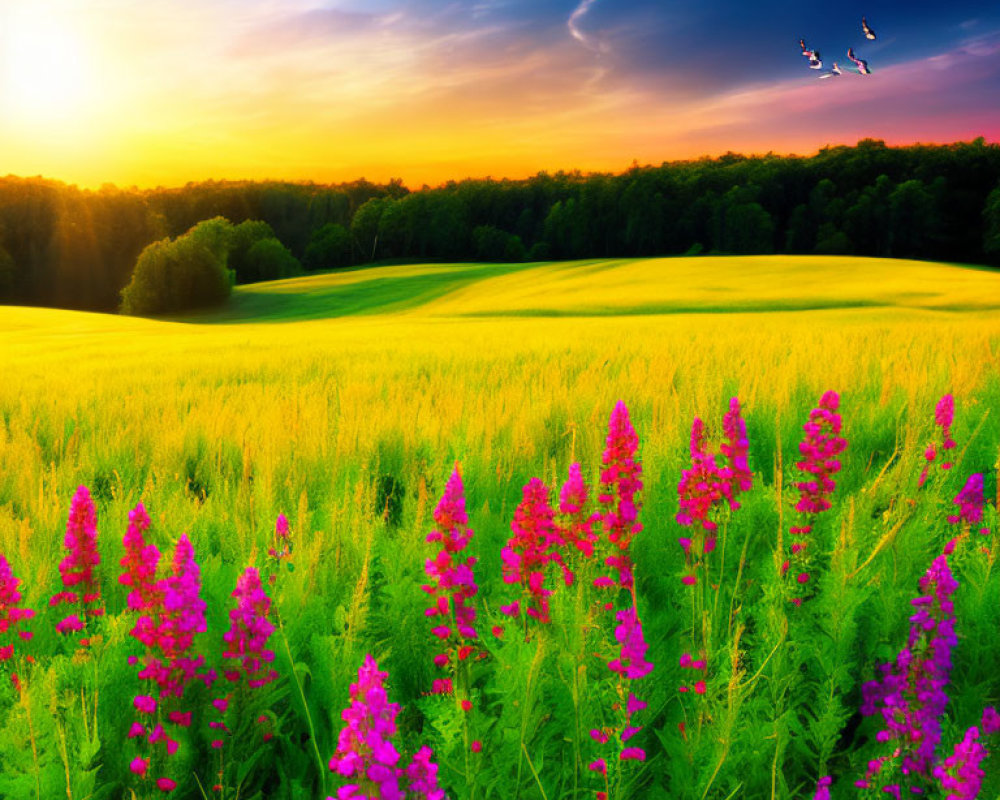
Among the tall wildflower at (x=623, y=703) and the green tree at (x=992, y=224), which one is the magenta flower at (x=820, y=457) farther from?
the green tree at (x=992, y=224)

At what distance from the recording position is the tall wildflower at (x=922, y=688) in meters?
1.52

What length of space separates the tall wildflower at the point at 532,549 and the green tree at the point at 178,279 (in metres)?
54.6

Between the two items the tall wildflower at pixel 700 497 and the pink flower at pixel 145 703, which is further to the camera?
the tall wildflower at pixel 700 497

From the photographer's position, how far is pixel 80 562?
1966 millimetres

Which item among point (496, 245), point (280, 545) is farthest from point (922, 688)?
point (496, 245)

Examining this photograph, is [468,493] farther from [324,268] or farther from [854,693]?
[324,268]

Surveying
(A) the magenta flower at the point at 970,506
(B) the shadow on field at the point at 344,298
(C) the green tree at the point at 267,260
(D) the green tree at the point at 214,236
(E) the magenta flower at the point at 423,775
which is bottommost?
(B) the shadow on field at the point at 344,298

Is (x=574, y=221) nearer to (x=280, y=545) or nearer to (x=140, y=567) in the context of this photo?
(x=280, y=545)

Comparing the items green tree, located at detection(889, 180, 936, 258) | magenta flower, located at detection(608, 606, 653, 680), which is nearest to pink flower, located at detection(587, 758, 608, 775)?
magenta flower, located at detection(608, 606, 653, 680)

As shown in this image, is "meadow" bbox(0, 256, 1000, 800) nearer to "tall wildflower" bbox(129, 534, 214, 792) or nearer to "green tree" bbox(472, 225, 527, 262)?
"tall wildflower" bbox(129, 534, 214, 792)

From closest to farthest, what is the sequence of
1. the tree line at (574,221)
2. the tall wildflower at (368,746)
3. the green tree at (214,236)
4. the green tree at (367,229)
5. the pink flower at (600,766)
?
the tall wildflower at (368,746) < the pink flower at (600,766) < the green tree at (214,236) < the tree line at (574,221) < the green tree at (367,229)

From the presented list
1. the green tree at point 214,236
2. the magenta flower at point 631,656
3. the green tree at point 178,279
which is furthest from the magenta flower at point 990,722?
the green tree at point 214,236

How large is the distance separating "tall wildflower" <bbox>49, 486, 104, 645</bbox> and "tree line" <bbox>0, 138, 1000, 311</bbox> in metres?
55.5

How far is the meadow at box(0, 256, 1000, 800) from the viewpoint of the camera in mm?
1590
